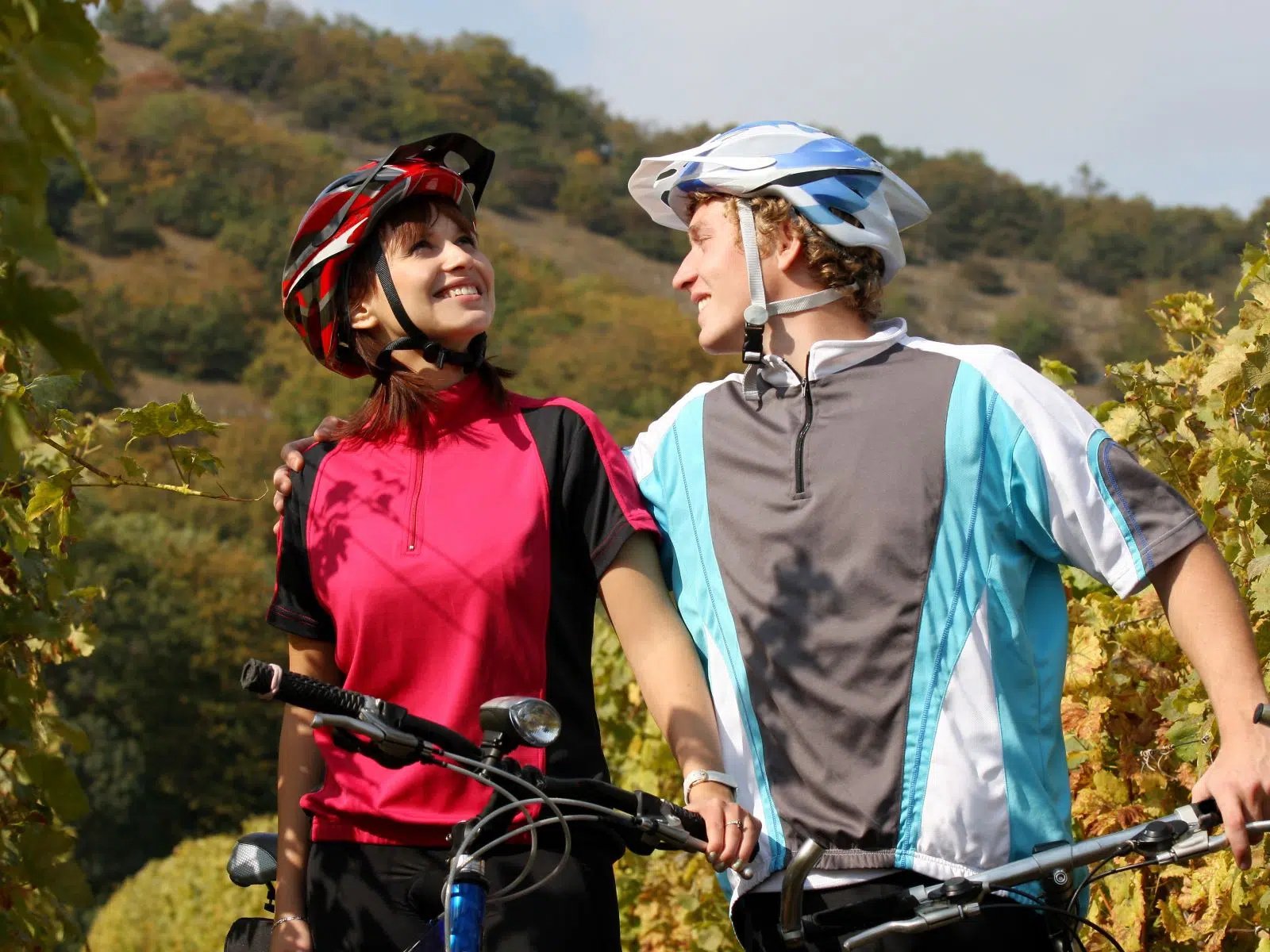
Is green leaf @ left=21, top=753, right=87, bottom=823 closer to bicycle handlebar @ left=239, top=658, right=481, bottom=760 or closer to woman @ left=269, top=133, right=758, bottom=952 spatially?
bicycle handlebar @ left=239, top=658, right=481, bottom=760

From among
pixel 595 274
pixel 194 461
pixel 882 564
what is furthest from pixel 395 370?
pixel 595 274

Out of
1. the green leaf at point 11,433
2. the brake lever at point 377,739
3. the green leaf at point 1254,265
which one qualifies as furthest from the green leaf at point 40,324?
the green leaf at point 1254,265

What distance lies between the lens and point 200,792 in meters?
45.3

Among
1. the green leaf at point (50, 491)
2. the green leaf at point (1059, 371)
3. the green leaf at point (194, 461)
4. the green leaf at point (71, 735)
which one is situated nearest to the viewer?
the green leaf at point (50, 491)

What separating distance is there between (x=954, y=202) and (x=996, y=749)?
96181mm

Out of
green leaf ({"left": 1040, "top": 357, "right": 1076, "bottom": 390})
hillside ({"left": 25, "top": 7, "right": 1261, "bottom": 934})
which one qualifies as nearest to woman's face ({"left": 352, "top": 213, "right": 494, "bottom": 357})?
green leaf ({"left": 1040, "top": 357, "right": 1076, "bottom": 390})

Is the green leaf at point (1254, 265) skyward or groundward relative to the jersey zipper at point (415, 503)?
skyward

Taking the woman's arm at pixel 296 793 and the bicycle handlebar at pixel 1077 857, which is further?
the woman's arm at pixel 296 793

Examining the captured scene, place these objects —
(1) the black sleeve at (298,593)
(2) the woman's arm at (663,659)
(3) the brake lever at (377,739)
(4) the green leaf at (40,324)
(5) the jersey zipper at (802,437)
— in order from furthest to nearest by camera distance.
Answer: (1) the black sleeve at (298,593), (5) the jersey zipper at (802,437), (2) the woman's arm at (663,659), (3) the brake lever at (377,739), (4) the green leaf at (40,324)

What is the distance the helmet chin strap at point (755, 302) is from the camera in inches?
113

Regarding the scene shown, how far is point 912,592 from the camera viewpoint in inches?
102

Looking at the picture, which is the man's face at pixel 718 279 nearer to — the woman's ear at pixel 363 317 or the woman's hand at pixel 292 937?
the woman's ear at pixel 363 317

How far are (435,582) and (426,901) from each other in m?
0.52

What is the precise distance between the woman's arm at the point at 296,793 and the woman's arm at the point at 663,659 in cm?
56
